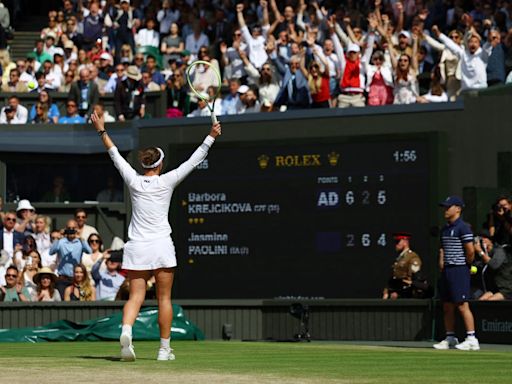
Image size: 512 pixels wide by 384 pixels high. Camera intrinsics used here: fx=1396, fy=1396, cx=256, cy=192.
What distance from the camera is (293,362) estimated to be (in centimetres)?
1249

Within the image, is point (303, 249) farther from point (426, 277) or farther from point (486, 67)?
point (486, 67)

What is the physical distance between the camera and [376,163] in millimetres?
20688

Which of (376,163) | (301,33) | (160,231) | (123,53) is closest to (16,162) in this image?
(123,53)

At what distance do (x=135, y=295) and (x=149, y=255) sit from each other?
0.38 m

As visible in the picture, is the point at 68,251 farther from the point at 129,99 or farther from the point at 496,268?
the point at 496,268

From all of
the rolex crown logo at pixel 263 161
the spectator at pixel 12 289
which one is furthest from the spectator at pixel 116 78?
the spectator at pixel 12 289

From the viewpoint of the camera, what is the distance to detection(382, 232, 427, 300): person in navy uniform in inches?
784

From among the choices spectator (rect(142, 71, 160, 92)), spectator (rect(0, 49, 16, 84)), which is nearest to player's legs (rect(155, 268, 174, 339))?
spectator (rect(142, 71, 160, 92))

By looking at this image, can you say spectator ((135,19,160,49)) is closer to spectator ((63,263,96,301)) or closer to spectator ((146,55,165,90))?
spectator ((146,55,165,90))

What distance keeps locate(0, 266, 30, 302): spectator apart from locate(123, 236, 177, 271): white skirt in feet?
30.8

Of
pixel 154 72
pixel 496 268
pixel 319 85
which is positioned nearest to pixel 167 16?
pixel 154 72

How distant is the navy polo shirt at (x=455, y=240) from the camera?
16.2 m

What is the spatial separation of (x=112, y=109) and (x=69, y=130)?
96 cm

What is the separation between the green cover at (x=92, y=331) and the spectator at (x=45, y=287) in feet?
7.11
